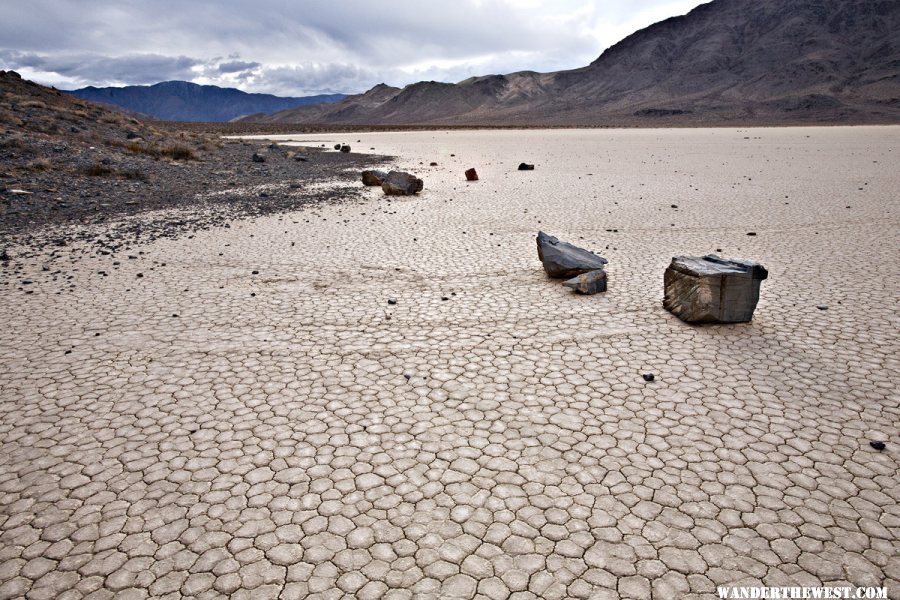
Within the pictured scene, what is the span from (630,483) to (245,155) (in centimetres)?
3197

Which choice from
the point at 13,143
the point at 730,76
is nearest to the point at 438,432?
the point at 13,143

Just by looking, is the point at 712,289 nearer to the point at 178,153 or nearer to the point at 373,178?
the point at 373,178

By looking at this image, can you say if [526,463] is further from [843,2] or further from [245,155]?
[843,2]

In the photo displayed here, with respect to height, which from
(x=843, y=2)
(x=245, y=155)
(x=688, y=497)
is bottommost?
(x=688, y=497)

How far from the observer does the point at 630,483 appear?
13.5 ft

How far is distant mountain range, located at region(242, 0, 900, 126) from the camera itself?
3378 inches

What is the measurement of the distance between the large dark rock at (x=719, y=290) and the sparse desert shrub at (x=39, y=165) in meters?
20.5

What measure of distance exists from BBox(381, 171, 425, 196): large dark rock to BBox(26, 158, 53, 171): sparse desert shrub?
11569mm

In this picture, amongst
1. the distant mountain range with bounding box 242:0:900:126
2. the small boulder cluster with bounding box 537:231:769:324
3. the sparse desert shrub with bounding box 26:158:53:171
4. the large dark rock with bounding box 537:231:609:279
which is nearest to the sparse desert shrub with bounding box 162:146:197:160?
the sparse desert shrub with bounding box 26:158:53:171

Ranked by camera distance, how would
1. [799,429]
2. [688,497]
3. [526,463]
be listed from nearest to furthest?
[688,497], [526,463], [799,429]

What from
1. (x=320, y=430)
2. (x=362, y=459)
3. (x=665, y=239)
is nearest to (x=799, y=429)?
(x=362, y=459)

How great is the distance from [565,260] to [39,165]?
61.7 ft

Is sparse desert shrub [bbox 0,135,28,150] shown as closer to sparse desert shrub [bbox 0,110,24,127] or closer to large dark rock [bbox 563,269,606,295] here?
sparse desert shrub [bbox 0,110,24,127]

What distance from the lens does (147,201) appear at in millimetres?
16359
